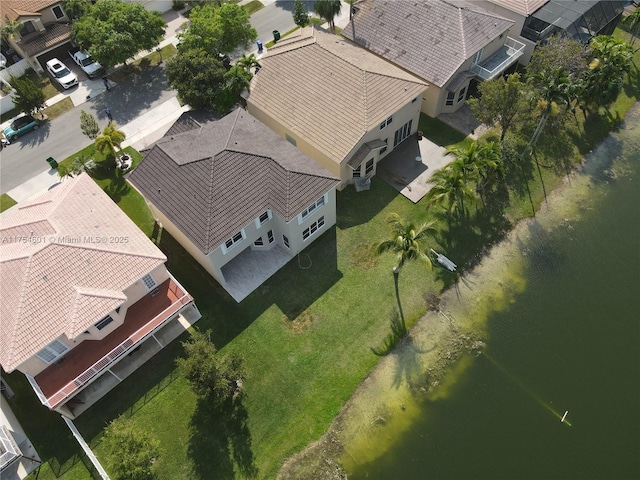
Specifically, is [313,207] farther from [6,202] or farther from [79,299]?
[6,202]

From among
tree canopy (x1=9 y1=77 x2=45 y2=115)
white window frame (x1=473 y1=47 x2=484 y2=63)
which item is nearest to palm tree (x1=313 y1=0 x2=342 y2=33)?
white window frame (x1=473 y1=47 x2=484 y2=63)

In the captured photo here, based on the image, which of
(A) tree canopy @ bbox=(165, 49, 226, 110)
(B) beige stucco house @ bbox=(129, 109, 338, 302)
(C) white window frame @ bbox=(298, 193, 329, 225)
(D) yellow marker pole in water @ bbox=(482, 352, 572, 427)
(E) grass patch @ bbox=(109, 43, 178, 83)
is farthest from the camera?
(E) grass patch @ bbox=(109, 43, 178, 83)

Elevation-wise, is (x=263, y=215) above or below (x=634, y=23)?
below

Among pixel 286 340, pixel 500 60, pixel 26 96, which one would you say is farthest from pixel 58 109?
pixel 500 60

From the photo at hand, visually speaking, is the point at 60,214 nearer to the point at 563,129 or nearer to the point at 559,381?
the point at 559,381

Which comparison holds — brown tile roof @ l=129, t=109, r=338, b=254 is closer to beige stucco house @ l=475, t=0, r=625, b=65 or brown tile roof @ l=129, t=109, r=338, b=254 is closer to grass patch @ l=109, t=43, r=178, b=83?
grass patch @ l=109, t=43, r=178, b=83

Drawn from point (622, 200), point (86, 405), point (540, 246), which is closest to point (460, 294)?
point (540, 246)
